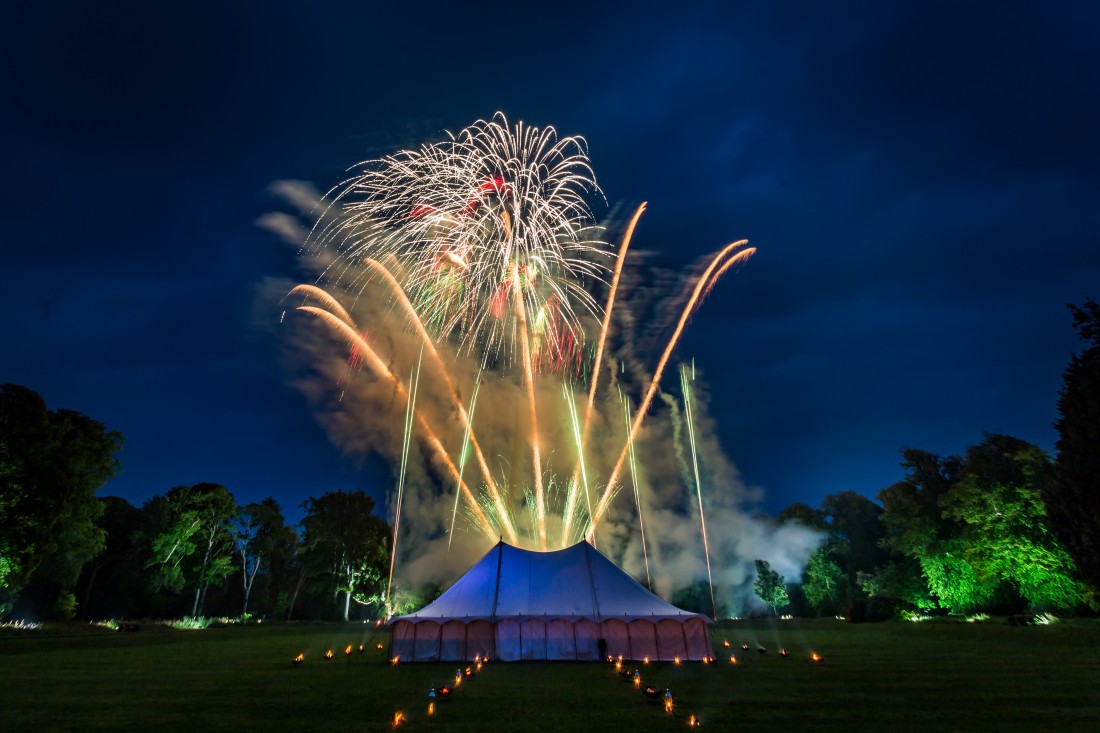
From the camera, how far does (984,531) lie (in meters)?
32.9

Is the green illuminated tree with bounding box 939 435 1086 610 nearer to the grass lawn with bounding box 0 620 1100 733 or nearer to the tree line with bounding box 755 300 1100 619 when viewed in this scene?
the tree line with bounding box 755 300 1100 619

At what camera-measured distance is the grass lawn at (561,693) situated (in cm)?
922

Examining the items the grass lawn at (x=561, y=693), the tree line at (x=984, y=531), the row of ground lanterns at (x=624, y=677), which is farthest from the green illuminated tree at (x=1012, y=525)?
the row of ground lanterns at (x=624, y=677)

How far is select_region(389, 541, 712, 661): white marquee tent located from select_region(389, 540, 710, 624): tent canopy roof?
0.12 ft

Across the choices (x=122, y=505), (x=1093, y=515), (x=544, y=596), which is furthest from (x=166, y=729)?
(x=122, y=505)

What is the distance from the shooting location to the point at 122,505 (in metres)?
52.9

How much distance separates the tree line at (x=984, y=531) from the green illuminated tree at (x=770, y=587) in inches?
7.4

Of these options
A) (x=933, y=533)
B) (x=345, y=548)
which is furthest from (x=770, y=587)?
(x=345, y=548)

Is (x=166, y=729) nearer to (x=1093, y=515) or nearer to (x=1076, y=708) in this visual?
(x=1076, y=708)

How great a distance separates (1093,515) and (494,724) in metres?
25.0

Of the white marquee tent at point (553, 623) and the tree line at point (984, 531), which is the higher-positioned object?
the tree line at point (984, 531)

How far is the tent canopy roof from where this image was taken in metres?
19.7

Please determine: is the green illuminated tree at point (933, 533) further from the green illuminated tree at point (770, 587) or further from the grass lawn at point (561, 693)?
the grass lawn at point (561, 693)

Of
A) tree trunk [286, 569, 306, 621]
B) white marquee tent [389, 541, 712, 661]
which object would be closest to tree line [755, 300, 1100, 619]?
white marquee tent [389, 541, 712, 661]
